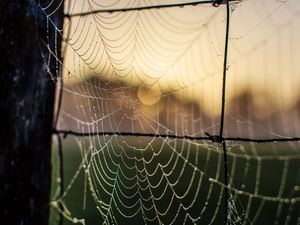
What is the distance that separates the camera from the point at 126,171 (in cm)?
2453

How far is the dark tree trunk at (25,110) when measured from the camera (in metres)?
3.52

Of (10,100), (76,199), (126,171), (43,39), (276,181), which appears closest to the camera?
(10,100)

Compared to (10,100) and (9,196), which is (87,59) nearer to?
(10,100)

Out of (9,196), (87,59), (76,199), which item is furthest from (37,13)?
(76,199)

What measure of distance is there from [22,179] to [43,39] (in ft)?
3.60

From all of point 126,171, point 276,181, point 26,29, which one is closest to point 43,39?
point 26,29

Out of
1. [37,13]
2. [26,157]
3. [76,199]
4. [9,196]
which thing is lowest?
[76,199]

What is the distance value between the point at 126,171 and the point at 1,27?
21.3 m

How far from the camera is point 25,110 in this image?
3.62m

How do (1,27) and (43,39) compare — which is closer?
(1,27)

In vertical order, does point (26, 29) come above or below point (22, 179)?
above

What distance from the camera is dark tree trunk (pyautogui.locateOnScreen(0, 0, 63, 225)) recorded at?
3521mm

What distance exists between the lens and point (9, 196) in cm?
355

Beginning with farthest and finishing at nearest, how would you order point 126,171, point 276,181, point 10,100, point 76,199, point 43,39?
1. point 126,171
2. point 276,181
3. point 76,199
4. point 43,39
5. point 10,100
